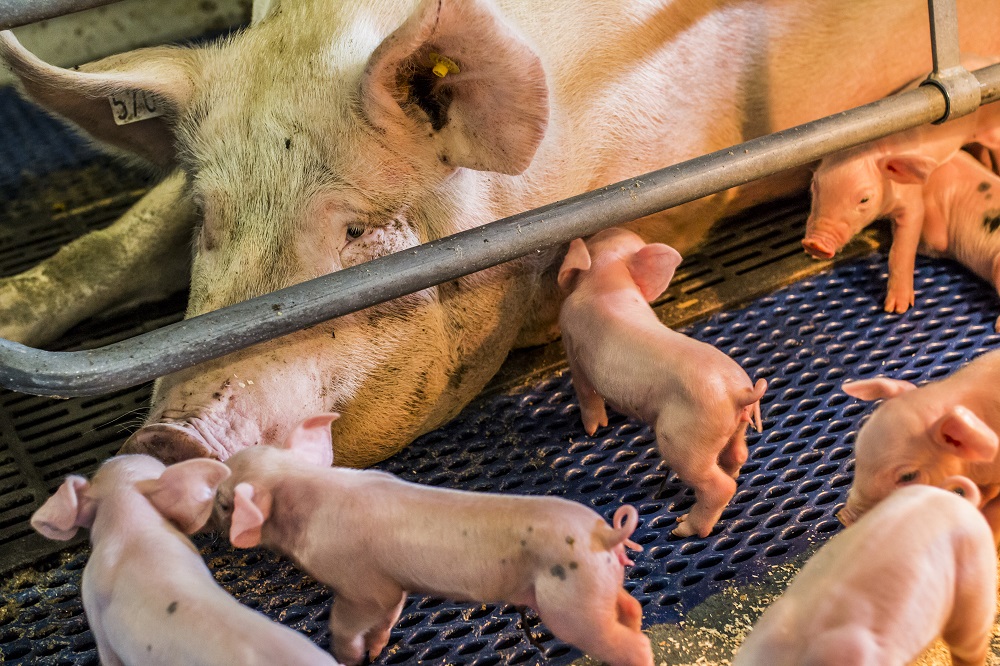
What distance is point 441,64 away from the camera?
6.20 feet

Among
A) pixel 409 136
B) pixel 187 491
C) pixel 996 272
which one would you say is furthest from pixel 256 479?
pixel 996 272

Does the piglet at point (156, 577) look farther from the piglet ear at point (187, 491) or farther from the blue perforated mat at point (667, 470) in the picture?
the blue perforated mat at point (667, 470)

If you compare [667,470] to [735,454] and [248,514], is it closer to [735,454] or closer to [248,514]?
[735,454]

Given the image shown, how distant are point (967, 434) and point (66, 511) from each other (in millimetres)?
1321

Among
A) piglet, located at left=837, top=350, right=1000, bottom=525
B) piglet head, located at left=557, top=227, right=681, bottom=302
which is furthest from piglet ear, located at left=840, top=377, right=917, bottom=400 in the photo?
piglet head, located at left=557, top=227, right=681, bottom=302

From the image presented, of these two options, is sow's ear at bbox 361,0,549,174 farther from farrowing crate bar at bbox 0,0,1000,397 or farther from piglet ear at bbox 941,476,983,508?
piglet ear at bbox 941,476,983,508

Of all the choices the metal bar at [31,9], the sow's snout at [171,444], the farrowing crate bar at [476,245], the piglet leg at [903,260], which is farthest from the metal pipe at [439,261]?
the metal bar at [31,9]

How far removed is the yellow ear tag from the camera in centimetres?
188

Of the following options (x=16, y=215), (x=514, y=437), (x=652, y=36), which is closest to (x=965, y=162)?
(x=652, y=36)

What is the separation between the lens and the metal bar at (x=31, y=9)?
1568 mm

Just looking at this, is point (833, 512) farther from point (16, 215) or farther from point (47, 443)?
point (16, 215)

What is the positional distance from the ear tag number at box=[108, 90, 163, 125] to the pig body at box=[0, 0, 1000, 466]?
0.08 ft

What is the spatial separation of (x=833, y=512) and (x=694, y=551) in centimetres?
27

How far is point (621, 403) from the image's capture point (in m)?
1.98
